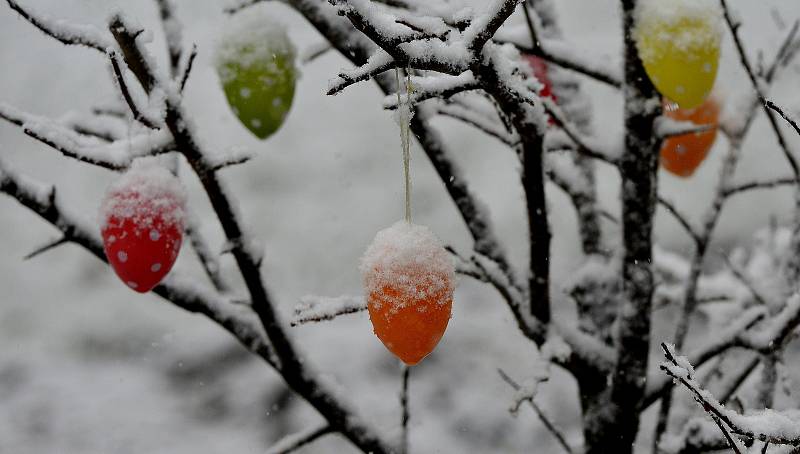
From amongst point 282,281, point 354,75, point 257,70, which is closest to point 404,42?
point 354,75

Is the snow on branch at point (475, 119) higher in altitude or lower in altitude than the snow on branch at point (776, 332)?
higher

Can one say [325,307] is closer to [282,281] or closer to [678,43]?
[678,43]

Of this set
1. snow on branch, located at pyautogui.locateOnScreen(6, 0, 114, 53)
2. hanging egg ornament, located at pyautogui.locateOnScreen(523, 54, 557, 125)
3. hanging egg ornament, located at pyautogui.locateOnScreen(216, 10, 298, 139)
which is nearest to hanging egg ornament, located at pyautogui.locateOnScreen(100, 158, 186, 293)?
snow on branch, located at pyautogui.locateOnScreen(6, 0, 114, 53)

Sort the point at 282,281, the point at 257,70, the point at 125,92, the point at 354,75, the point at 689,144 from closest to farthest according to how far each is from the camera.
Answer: the point at 354,75, the point at 125,92, the point at 257,70, the point at 689,144, the point at 282,281

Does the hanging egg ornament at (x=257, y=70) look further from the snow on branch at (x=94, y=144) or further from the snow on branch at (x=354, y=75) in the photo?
the snow on branch at (x=354, y=75)

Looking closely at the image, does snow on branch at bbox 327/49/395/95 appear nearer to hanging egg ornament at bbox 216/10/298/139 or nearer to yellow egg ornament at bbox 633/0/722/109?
yellow egg ornament at bbox 633/0/722/109

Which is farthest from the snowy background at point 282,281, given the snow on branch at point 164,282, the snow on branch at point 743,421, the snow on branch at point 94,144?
the snow on branch at point 743,421

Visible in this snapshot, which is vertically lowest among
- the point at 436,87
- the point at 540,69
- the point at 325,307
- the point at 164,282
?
the point at 164,282
